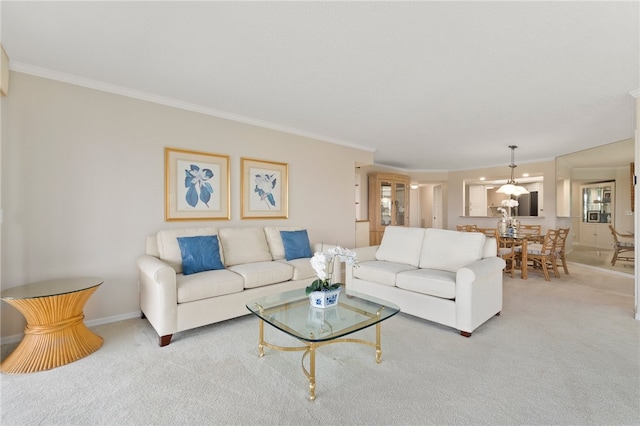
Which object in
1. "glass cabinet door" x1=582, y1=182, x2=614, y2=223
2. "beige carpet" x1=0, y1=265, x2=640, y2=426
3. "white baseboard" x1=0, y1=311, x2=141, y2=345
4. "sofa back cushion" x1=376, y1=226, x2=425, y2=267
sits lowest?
"beige carpet" x1=0, y1=265, x2=640, y2=426

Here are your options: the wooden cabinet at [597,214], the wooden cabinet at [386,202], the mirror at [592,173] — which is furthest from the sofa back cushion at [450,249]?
the wooden cabinet at [597,214]

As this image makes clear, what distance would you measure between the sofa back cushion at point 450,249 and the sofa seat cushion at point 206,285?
214 centimetres

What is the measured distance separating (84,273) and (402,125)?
4214mm

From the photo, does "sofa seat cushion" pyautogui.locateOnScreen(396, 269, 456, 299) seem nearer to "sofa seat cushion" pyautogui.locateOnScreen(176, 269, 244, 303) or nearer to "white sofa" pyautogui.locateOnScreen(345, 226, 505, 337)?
"white sofa" pyautogui.locateOnScreen(345, 226, 505, 337)

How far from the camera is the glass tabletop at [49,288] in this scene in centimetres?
209

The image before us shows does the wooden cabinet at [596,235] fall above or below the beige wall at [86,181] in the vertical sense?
below

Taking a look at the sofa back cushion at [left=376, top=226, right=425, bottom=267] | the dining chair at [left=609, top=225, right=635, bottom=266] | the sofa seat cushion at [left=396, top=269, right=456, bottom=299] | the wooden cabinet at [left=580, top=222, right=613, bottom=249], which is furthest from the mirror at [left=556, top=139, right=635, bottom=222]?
the sofa seat cushion at [left=396, top=269, right=456, bottom=299]

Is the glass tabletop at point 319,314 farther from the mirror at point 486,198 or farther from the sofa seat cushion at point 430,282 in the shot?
the mirror at point 486,198

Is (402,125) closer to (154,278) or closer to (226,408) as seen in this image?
(154,278)

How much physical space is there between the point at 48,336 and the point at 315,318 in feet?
6.55

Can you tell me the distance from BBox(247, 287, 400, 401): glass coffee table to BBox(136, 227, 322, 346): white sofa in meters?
0.57

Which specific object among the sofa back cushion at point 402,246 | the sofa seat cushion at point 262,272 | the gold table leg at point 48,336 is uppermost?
the sofa back cushion at point 402,246

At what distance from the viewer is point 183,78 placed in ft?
9.09

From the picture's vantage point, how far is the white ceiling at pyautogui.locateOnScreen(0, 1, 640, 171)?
1.84 m
